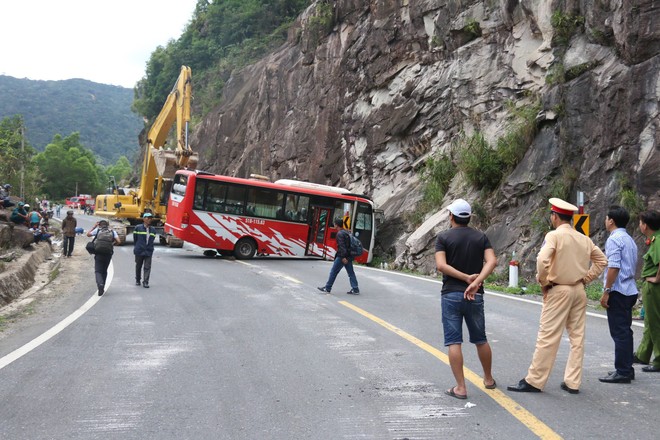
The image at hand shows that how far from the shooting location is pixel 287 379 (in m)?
6.25

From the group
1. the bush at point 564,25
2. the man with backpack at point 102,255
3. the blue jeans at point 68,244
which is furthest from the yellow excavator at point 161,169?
the bush at point 564,25

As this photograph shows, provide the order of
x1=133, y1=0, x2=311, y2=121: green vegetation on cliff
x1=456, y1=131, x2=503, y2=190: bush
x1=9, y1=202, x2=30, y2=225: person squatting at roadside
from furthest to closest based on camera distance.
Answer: x1=133, y1=0, x2=311, y2=121: green vegetation on cliff < x1=456, y1=131, x2=503, y2=190: bush < x1=9, y1=202, x2=30, y2=225: person squatting at roadside

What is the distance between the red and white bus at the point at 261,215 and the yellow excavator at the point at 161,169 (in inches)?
98.1

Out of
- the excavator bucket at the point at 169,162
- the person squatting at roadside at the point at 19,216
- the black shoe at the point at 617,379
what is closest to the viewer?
the black shoe at the point at 617,379

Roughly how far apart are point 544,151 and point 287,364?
566 inches

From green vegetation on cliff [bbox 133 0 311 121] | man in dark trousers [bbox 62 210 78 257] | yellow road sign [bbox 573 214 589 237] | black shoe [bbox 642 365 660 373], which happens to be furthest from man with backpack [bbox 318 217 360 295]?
green vegetation on cliff [bbox 133 0 311 121]

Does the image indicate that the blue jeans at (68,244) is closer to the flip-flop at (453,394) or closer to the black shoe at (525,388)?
the flip-flop at (453,394)

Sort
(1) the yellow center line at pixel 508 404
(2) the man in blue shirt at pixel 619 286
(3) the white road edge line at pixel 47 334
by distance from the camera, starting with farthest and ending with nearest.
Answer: (3) the white road edge line at pixel 47 334 < (2) the man in blue shirt at pixel 619 286 < (1) the yellow center line at pixel 508 404

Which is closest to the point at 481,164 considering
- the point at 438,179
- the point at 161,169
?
the point at 438,179

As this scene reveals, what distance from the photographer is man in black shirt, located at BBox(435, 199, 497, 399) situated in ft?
18.5

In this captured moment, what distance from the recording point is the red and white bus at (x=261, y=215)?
23.8 metres

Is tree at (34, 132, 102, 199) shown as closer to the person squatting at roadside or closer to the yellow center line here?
the person squatting at roadside

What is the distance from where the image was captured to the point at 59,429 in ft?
15.8

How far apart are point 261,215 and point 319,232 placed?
2448mm
